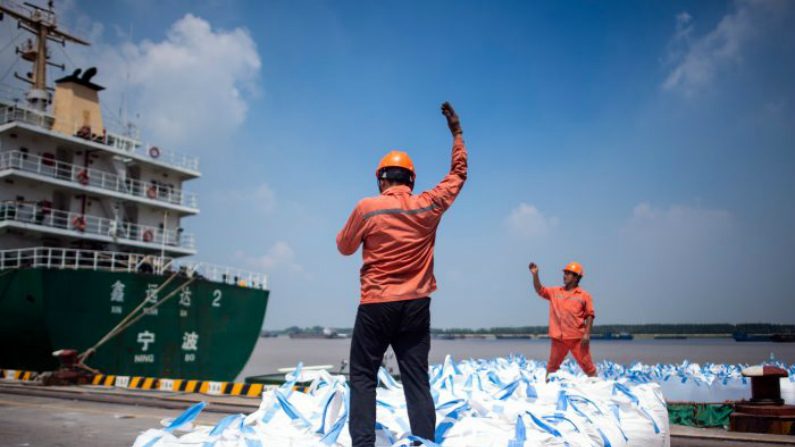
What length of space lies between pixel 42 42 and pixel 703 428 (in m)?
23.2

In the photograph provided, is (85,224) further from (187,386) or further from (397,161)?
(397,161)

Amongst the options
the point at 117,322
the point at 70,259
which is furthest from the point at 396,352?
the point at 70,259

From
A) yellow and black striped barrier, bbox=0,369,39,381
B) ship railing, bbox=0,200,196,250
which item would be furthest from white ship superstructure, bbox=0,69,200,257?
yellow and black striped barrier, bbox=0,369,39,381

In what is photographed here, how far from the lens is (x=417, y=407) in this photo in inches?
114

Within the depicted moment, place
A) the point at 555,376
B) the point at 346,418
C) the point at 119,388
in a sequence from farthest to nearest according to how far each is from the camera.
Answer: the point at 119,388 → the point at 555,376 → the point at 346,418

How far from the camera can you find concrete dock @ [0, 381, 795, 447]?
466 centimetres

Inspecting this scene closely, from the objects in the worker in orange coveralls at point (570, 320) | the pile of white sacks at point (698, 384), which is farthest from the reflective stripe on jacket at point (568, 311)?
the pile of white sacks at point (698, 384)

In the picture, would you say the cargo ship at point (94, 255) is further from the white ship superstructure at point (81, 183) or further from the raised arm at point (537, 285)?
the raised arm at point (537, 285)

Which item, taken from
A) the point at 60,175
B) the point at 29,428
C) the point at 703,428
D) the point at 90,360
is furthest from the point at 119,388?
the point at 60,175

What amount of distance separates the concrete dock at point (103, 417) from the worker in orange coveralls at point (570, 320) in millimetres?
1142

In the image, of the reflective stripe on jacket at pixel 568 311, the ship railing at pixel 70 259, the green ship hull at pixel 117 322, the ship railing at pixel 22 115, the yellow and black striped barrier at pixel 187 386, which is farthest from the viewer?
the ship railing at pixel 22 115

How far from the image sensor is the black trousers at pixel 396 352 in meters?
2.80

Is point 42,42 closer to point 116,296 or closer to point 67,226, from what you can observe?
point 67,226

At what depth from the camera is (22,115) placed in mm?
19391
